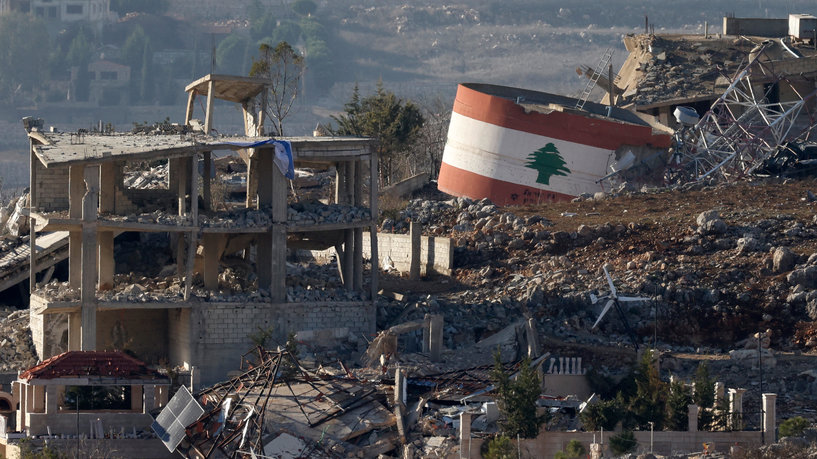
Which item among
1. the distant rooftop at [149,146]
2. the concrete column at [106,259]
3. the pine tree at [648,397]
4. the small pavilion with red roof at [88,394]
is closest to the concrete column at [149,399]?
the small pavilion with red roof at [88,394]

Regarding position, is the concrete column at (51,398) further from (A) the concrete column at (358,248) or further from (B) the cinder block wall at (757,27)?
(B) the cinder block wall at (757,27)

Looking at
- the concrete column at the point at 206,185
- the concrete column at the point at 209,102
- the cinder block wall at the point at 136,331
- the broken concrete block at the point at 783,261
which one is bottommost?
the cinder block wall at the point at 136,331

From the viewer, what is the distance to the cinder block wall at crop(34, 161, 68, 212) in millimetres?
43125

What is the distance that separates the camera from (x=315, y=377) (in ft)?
119

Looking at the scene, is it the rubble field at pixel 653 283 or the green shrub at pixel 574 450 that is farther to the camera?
the rubble field at pixel 653 283

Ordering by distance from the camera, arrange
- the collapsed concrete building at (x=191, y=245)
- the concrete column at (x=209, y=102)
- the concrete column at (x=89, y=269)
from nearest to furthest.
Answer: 1. the concrete column at (x=89, y=269)
2. the collapsed concrete building at (x=191, y=245)
3. the concrete column at (x=209, y=102)

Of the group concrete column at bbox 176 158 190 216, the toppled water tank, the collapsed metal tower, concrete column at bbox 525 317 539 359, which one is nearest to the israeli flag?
concrete column at bbox 176 158 190 216

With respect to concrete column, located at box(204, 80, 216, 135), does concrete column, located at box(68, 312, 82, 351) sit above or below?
below

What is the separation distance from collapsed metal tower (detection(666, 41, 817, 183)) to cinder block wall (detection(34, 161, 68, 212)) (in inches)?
700

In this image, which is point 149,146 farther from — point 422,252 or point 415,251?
point 422,252

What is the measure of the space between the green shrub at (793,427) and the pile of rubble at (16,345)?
1682 centimetres

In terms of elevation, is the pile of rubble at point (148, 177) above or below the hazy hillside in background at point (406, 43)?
above

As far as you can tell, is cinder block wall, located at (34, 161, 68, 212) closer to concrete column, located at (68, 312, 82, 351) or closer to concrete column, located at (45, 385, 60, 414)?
concrete column, located at (68, 312, 82, 351)

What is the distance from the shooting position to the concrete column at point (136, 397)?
3625cm
